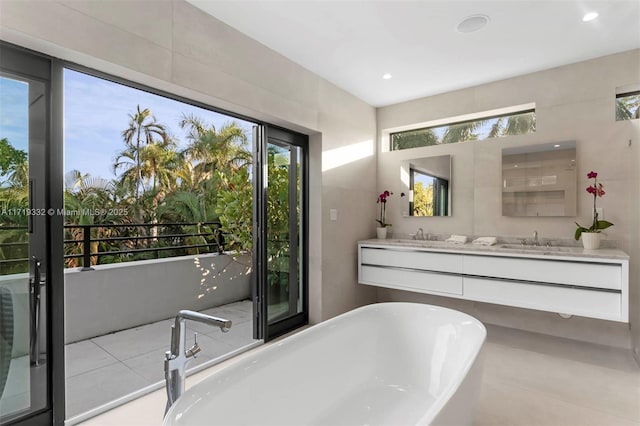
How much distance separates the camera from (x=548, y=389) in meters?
2.34

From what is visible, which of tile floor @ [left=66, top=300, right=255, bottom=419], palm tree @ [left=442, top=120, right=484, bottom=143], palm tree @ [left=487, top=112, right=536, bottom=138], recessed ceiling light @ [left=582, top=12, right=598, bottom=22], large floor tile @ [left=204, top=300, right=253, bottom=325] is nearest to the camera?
tile floor @ [left=66, top=300, right=255, bottom=419]

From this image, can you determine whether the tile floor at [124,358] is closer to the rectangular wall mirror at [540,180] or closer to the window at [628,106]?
the rectangular wall mirror at [540,180]

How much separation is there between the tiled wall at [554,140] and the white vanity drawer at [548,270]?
0.42m

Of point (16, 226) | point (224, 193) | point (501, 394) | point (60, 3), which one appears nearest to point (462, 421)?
point (501, 394)

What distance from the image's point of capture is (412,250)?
3.51 m

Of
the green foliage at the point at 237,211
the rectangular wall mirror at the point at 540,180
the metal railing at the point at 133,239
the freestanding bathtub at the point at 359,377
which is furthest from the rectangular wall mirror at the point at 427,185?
the metal railing at the point at 133,239

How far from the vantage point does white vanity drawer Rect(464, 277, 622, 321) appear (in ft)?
8.46

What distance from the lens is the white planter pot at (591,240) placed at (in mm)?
2895

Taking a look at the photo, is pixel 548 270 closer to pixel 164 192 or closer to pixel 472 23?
pixel 472 23

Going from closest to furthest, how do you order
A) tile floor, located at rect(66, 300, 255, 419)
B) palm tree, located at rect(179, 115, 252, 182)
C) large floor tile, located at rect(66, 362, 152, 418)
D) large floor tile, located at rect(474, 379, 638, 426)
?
large floor tile, located at rect(474, 379, 638, 426)
large floor tile, located at rect(66, 362, 152, 418)
tile floor, located at rect(66, 300, 255, 419)
palm tree, located at rect(179, 115, 252, 182)

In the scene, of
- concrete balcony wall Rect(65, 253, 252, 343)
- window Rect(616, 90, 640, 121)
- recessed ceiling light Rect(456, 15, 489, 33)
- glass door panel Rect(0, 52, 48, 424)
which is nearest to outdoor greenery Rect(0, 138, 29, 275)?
glass door panel Rect(0, 52, 48, 424)

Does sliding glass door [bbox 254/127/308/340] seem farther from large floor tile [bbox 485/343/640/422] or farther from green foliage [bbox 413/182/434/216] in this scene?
large floor tile [bbox 485/343/640/422]

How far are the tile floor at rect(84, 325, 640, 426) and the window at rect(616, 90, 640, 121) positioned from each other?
6.79ft

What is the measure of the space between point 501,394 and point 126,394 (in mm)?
2476
